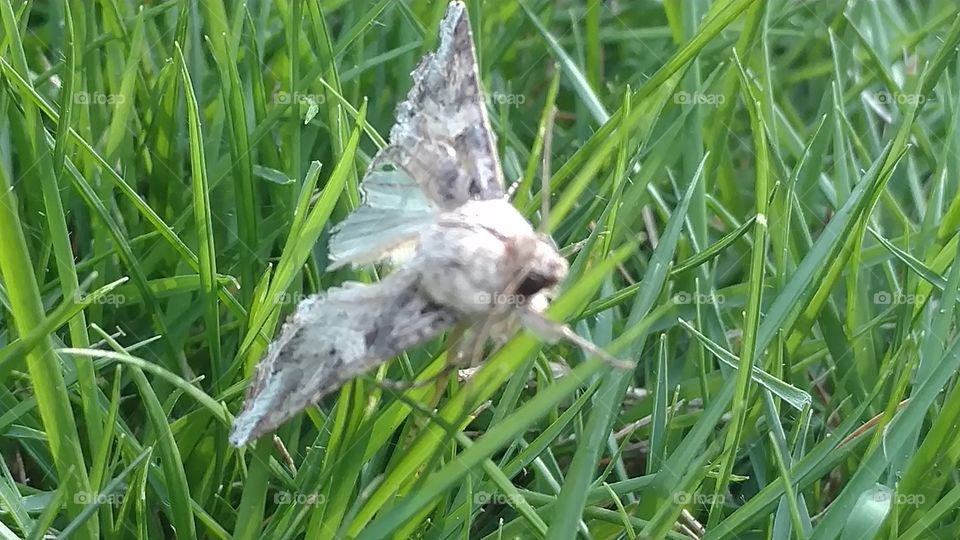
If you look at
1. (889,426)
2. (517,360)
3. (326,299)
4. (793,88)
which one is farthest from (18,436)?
(793,88)

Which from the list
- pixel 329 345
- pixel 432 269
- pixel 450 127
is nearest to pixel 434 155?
pixel 450 127

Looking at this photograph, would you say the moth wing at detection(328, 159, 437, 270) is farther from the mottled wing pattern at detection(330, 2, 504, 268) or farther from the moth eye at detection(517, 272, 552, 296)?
the moth eye at detection(517, 272, 552, 296)

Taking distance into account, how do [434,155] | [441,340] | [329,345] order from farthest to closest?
[441,340] < [434,155] < [329,345]

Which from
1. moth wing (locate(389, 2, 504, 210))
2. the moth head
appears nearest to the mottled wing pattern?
moth wing (locate(389, 2, 504, 210))

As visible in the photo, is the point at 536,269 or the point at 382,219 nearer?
the point at 536,269

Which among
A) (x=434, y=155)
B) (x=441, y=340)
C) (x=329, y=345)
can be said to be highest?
Result: (x=434, y=155)

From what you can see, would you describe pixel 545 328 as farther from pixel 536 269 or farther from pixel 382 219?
pixel 382 219

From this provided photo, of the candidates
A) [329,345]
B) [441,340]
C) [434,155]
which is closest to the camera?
[329,345]

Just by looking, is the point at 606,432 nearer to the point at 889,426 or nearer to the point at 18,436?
the point at 889,426

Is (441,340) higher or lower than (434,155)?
lower
